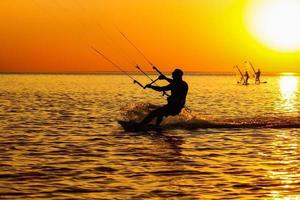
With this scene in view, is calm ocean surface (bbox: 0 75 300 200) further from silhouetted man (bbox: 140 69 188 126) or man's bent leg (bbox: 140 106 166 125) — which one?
silhouetted man (bbox: 140 69 188 126)

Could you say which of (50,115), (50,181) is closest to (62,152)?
(50,181)

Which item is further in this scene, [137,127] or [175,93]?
[137,127]

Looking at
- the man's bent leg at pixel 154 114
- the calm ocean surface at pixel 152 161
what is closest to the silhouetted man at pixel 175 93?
the man's bent leg at pixel 154 114

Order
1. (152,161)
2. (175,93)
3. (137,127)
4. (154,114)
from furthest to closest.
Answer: (137,127)
(154,114)
(175,93)
(152,161)

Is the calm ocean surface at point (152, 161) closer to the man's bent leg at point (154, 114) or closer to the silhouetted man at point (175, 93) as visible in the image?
the man's bent leg at point (154, 114)

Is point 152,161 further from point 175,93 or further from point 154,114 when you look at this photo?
point 154,114

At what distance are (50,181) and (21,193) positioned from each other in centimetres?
143

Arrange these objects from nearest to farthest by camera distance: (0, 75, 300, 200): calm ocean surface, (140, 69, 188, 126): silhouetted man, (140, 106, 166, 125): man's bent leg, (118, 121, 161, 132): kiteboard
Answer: (0, 75, 300, 200): calm ocean surface, (140, 69, 188, 126): silhouetted man, (140, 106, 166, 125): man's bent leg, (118, 121, 161, 132): kiteboard

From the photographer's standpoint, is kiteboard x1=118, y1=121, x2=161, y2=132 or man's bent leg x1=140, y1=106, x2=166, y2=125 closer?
man's bent leg x1=140, y1=106, x2=166, y2=125

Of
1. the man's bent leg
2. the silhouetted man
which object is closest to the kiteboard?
the man's bent leg

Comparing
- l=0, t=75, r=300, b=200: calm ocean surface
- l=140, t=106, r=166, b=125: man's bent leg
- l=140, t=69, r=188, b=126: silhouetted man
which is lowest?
l=0, t=75, r=300, b=200: calm ocean surface

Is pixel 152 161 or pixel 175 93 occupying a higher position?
pixel 175 93

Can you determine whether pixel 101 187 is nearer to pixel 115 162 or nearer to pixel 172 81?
pixel 115 162

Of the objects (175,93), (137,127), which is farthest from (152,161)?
(137,127)
